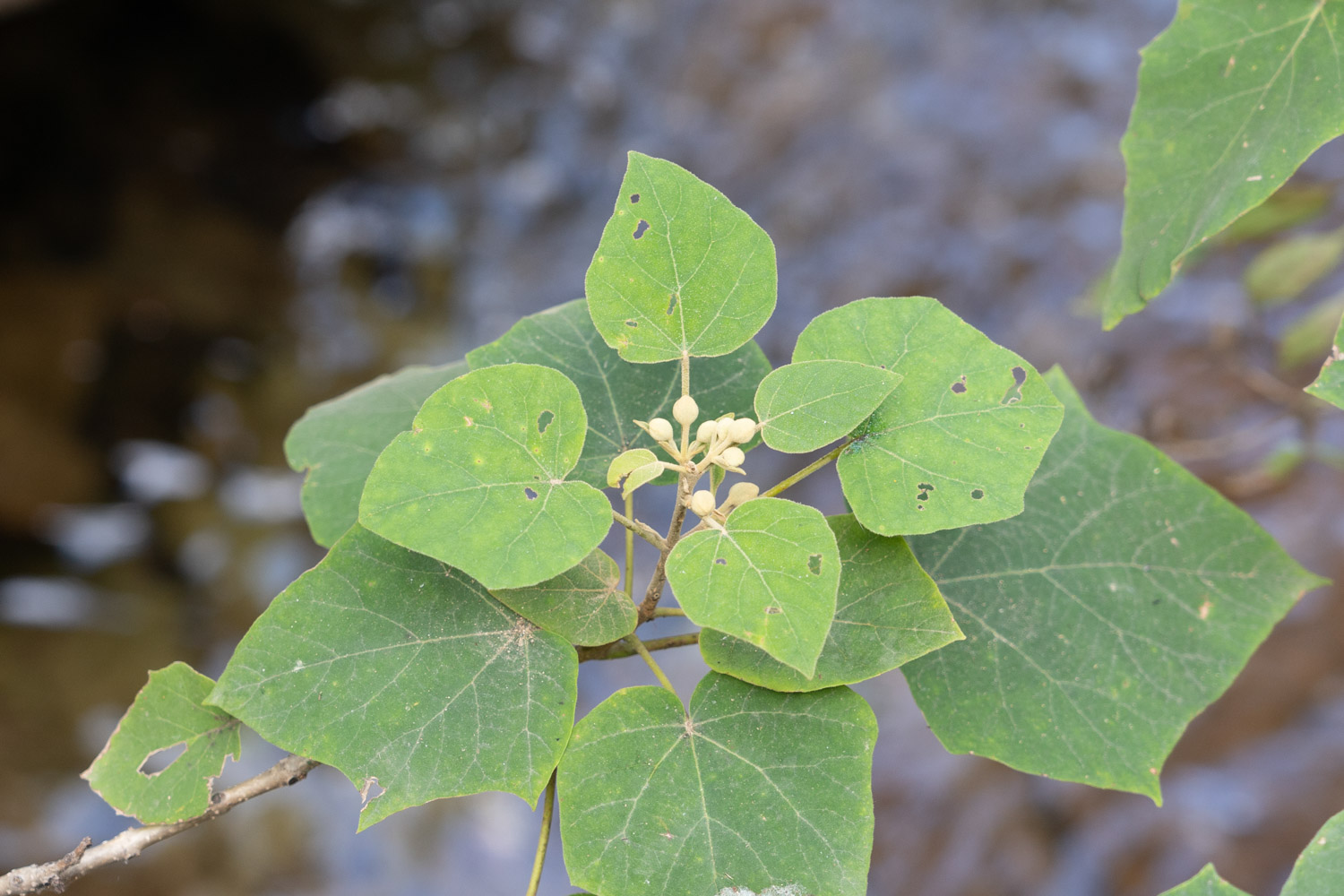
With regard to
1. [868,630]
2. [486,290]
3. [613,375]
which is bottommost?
[486,290]

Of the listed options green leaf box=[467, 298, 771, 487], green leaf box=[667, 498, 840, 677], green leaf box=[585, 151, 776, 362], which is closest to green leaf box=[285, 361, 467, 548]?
green leaf box=[467, 298, 771, 487]

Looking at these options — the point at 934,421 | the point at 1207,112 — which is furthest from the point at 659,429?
the point at 1207,112

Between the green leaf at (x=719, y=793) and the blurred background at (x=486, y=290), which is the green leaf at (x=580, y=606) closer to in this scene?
the green leaf at (x=719, y=793)

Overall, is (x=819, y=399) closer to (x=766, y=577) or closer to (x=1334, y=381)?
(x=766, y=577)

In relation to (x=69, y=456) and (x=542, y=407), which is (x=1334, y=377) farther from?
(x=69, y=456)

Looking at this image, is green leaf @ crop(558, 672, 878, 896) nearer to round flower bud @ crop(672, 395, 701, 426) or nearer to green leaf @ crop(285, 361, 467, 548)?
round flower bud @ crop(672, 395, 701, 426)

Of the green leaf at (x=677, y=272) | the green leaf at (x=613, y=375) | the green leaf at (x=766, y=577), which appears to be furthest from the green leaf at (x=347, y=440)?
the green leaf at (x=766, y=577)

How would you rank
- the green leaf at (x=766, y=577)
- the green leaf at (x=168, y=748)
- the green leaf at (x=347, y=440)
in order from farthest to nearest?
1. the green leaf at (x=347, y=440)
2. the green leaf at (x=168, y=748)
3. the green leaf at (x=766, y=577)
